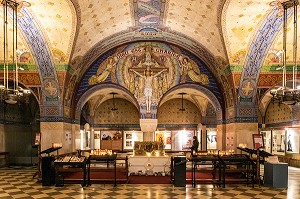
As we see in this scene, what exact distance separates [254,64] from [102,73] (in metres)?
6.99

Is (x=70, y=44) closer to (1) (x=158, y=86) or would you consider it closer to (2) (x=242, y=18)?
(1) (x=158, y=86)

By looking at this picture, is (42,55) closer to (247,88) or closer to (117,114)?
(247,88)

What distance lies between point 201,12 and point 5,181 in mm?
8974

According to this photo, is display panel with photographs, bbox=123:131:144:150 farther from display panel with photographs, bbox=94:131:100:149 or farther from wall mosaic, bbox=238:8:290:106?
wall mosaic, bbox=238:8:290:106

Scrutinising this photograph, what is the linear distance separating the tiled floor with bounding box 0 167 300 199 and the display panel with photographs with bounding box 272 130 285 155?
7.22m

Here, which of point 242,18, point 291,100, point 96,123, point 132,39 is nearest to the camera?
point 291,100

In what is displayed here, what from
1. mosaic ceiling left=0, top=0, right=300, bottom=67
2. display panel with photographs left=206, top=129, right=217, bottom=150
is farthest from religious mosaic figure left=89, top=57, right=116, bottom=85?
display panel with photographs left=206, top=129, right=217, bottom=150

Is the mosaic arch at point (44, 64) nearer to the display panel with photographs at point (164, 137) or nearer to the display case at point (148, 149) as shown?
the display case at point (148, 149)

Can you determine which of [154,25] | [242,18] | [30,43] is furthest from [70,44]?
[242,18]

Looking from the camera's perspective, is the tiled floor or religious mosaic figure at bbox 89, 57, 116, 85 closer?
the tiled floor

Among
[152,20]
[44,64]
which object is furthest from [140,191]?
[152,20]

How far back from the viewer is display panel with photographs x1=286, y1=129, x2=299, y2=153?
1609cm

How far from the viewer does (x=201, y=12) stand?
1127cm

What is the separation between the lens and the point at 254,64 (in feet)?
42.6
